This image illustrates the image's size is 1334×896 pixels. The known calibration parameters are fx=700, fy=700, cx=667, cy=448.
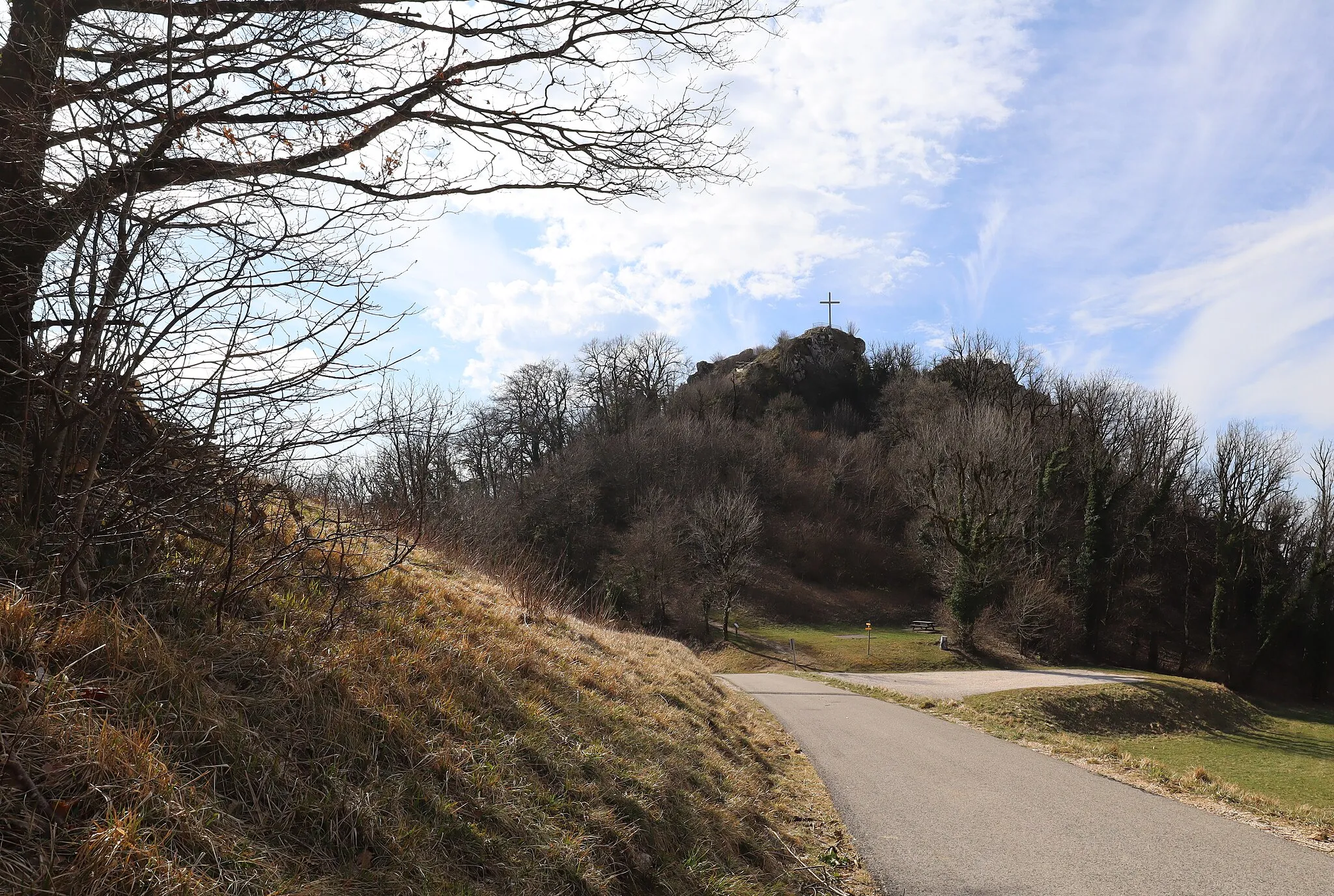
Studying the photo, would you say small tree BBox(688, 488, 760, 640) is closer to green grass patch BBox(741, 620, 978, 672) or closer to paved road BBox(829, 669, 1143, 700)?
green grass patch BBox(741, 620, 978, 672)

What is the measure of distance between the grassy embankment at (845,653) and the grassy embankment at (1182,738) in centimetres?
507

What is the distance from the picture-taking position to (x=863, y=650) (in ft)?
103

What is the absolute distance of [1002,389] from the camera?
55.5 metres

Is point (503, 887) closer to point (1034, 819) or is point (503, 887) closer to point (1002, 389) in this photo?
point (1034, 819)

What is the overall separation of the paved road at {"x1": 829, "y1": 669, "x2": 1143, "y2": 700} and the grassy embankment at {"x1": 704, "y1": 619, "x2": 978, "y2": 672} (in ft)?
3.88

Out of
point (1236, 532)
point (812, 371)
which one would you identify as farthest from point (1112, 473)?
point (812, 371)

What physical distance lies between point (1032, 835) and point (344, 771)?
6.78 metres

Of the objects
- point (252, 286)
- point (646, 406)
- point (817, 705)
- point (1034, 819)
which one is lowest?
point (817, 705)

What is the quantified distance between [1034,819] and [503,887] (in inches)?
259

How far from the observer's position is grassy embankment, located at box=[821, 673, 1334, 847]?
9453 mm

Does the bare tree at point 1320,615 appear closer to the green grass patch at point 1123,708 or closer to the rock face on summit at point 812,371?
the green grass patch at point 1123,708

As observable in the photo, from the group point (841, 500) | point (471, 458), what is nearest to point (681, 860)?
point (471, 458)

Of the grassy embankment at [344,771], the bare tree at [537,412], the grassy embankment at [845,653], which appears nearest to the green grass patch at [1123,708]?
the grassy embankment at [845,653]

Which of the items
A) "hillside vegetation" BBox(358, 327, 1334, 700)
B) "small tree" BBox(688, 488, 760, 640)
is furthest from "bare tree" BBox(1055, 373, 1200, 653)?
"small tree" BBox(688, 488, 760, 640)
